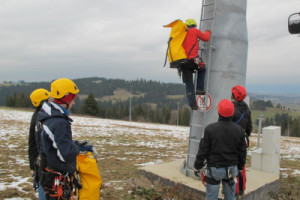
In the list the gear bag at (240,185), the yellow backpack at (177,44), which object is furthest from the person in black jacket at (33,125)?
the gear bag at (240,185)

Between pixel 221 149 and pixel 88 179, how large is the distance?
2281mm

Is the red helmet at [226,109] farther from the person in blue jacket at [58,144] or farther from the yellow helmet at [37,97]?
the yellow helmet at [37,97]

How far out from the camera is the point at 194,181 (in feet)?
19.9

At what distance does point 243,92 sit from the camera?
527cm

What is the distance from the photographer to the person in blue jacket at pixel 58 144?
11.0 ft

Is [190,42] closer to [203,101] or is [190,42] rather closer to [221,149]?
[203,101]

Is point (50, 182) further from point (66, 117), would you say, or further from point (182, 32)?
point (182, 32)

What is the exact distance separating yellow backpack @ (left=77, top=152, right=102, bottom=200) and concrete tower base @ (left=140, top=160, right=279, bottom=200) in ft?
8.87

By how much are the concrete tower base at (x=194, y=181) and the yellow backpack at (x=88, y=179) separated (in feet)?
8.87

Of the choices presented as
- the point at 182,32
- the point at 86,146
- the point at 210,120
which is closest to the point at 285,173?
the point at 210,120

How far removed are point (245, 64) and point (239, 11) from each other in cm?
137

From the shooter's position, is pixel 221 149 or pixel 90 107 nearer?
pixel 221 149

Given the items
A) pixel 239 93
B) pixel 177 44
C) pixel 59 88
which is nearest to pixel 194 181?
→ pixel 239 93

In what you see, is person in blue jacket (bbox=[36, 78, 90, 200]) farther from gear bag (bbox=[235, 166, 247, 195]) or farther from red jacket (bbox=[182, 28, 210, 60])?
gear bag (bbox=[235, 166, 247, 195])
